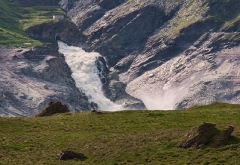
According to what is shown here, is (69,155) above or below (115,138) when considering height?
below

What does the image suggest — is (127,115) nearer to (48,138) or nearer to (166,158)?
(48,138)

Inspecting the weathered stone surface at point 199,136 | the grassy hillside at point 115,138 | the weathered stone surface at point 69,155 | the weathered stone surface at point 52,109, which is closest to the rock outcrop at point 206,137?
the weathered stone surface at point 199,136

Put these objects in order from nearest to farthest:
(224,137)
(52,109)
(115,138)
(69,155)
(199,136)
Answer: (224,137) < (199,136) < (69,155) < (115,138) < (52,109)

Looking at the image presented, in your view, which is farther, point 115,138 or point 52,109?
point 52,109

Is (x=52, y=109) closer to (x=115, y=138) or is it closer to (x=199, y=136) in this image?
(x=115, y=138)

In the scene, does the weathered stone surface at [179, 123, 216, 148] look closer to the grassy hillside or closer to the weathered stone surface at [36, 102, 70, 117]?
the grassy hillside

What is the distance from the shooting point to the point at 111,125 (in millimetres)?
83625

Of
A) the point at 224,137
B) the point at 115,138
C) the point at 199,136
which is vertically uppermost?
the point at 115,138

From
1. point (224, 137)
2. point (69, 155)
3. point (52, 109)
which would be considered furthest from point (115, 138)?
point (52, 109)

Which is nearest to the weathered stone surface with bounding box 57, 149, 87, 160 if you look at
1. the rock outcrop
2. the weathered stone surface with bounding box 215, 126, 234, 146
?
the rock outcrop

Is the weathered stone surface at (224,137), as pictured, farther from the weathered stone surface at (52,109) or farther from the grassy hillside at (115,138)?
the weathered stone surface at (52,109)

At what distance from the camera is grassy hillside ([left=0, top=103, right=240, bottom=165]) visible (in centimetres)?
6266

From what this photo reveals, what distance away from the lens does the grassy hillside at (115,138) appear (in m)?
62.7

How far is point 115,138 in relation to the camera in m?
73.1
